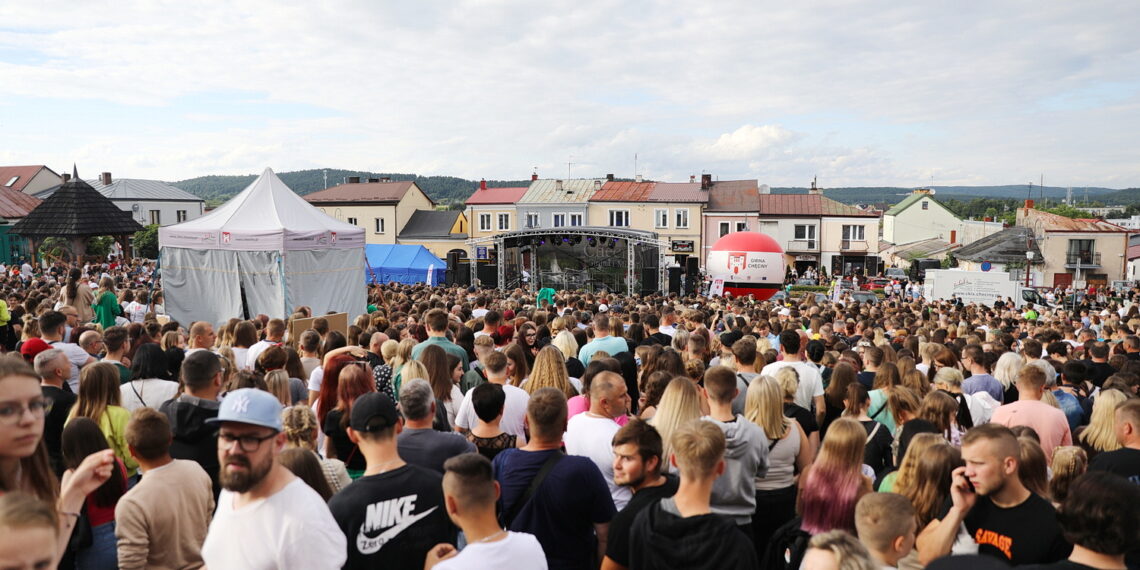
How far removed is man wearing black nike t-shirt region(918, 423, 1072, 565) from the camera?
9.46ft

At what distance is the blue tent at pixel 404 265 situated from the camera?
110 ft

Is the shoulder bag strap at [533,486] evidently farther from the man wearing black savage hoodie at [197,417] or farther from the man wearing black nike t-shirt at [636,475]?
the man wearing black savage hoodie at [197,417]

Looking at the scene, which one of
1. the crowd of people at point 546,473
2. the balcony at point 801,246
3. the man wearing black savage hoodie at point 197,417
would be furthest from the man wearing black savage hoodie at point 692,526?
the balcony at point 801,246

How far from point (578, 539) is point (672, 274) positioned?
2576cm

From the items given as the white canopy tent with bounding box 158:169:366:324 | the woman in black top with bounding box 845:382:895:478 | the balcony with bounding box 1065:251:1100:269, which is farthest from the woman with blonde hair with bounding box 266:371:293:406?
the balcony with bounding box 1065:251:1100:269

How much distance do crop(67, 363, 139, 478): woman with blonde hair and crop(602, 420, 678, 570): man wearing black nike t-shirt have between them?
2.84 metres

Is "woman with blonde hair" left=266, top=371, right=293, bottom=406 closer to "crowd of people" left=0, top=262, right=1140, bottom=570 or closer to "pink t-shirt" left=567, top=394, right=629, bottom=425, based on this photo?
"crowd of people" left=0, top=262, right=1140, bottom=570

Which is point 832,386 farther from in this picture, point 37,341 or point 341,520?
point 37,341

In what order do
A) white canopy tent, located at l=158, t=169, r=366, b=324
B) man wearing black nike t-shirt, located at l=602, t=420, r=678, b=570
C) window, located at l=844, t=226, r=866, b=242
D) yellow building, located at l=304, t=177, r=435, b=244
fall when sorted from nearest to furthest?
1. man wearing black nike t-shirt, located at l=602, t=420, r=678, b=570
2. white canopy tent, located at l=158, t=169, r=366, b=324
3. window, located at l=844, t=226, r=866, b=242
4. yellow building, located at l=304, t=177, r=435, b=244

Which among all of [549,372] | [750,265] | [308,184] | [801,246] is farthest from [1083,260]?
[308,184]

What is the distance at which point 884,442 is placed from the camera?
14.8ft

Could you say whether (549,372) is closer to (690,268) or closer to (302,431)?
(302,431)

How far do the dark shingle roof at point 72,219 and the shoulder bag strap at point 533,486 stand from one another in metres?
31.5

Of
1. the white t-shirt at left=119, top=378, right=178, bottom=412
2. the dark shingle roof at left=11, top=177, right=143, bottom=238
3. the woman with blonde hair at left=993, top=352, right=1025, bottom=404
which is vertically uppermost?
the dark shingle roof at left=11, top=177, right=143, bottom=238
